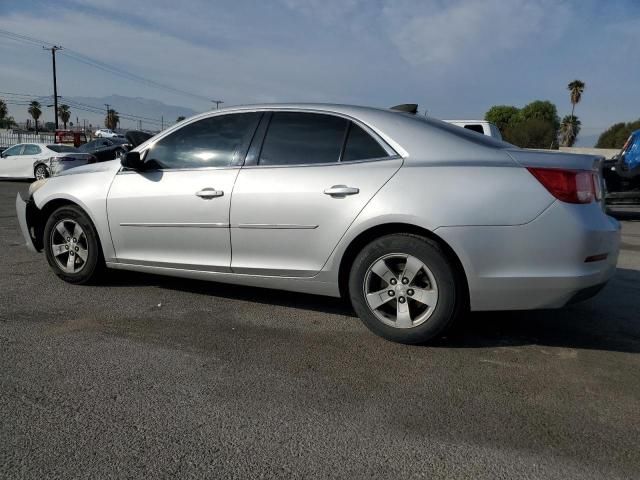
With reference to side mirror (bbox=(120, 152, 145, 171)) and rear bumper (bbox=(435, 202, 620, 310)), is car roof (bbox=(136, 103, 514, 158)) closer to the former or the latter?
rear bumper (bbox=(435, 202, 620, 310))

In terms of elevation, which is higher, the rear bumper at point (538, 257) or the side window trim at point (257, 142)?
the side window trim at point (257, 142)

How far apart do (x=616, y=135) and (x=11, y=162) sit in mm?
75512

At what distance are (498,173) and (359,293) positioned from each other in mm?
1199

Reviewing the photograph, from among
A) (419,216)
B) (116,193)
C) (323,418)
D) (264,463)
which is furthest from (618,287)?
(116,193)

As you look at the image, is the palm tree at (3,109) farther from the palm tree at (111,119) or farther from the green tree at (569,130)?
the green tree at (569,130)

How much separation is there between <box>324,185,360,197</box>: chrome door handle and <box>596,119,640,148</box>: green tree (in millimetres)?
74701

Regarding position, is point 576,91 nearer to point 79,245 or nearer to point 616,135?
point 616,135

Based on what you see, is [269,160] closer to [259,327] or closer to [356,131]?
[356,131]

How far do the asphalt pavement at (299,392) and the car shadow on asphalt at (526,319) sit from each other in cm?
2

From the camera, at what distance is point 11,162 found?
61.4ft

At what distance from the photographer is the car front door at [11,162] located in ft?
61.3

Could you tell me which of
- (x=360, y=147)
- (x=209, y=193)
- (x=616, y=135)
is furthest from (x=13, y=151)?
(x=616, y=135)

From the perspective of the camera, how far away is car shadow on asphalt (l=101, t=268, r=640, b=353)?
378cm

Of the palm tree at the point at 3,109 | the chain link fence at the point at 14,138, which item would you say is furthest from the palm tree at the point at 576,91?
the palm tree at the point at 3,109
